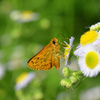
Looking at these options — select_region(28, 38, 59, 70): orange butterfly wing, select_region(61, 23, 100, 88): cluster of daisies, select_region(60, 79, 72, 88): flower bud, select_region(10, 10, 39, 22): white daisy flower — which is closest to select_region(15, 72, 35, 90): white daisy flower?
select_region(28, 38, 59, 70): orange butterfly wing

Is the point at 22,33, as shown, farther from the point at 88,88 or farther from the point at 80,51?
the point at 80,51

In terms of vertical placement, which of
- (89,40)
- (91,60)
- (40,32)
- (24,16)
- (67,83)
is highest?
(24,16)

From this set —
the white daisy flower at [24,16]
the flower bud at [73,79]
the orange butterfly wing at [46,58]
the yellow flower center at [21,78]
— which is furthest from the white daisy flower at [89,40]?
the white daisy flower at [24,16]

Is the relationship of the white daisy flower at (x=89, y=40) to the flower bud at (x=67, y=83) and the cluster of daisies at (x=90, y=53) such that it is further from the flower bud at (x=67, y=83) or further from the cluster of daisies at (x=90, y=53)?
the flower bud at (x=67, y=83)

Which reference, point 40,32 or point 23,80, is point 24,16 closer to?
point 40,32

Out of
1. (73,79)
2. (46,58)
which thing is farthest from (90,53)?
(46,58)

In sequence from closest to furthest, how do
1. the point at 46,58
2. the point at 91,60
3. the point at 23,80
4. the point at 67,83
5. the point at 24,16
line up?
the point at 67,83, the point at 91,60, the point at 46,58, the point at 23,80, the point at 24,16

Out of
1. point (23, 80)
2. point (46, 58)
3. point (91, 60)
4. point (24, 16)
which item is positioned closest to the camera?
point (91, 60)
